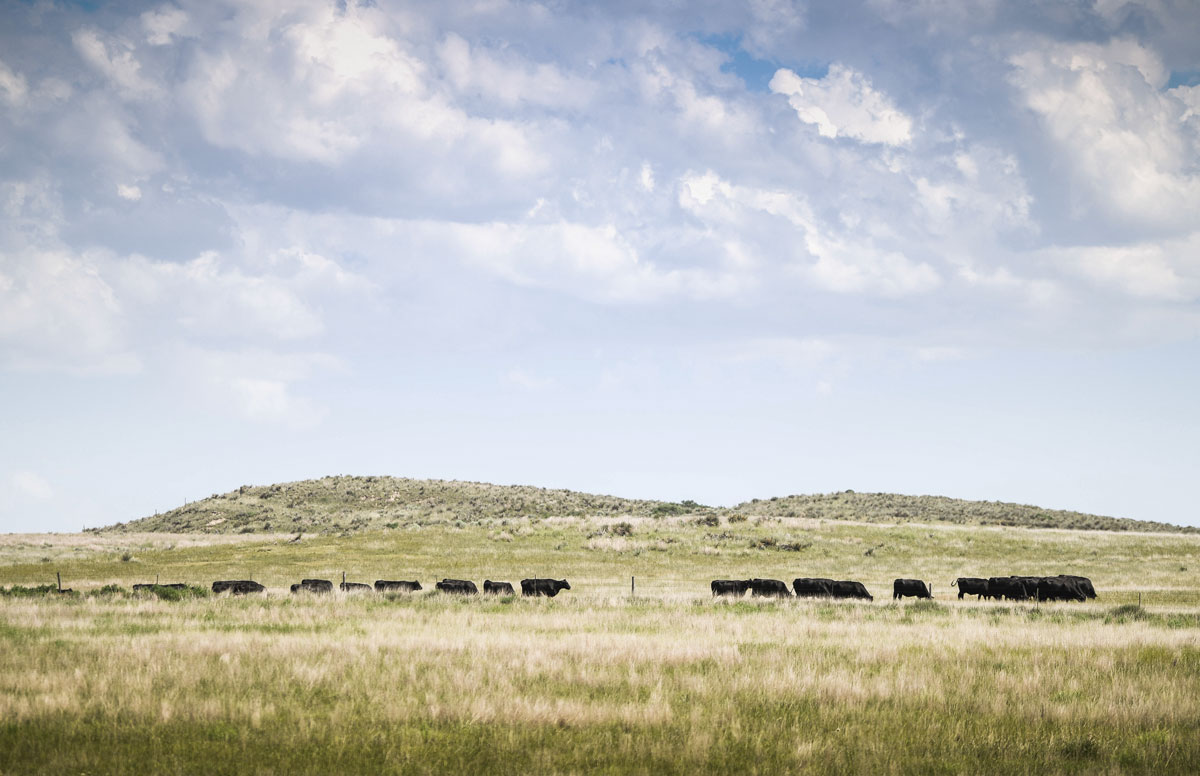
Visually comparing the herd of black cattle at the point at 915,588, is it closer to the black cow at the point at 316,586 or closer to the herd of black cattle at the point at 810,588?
the herd of black cattle at the point at 810,588

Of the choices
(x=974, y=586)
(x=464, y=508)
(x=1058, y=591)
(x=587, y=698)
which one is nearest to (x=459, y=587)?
(x=974, y=586)

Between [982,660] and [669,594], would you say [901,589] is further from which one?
[982,660]

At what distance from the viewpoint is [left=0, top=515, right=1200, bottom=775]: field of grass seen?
9211mm

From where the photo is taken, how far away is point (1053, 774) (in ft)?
28.4

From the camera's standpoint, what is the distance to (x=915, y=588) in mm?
33812

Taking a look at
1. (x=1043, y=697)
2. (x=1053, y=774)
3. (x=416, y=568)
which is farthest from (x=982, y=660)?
(x=416, y=568)

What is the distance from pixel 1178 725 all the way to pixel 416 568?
4494cm

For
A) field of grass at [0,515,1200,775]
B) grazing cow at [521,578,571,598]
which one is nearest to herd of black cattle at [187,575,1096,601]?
grazing cow at [521,578,571,598]

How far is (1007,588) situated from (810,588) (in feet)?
27.4

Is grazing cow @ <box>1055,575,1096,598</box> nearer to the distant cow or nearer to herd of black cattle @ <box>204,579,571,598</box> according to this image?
herd of black cattle @ <box>204,579,571,598</box>

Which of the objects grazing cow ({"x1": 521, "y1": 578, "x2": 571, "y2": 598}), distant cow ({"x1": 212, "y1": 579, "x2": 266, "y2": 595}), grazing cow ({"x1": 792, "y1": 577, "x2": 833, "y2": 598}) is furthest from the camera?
grazing cow ({"x1": 521, "y1": 578, "x2": 571, "y2": 598})

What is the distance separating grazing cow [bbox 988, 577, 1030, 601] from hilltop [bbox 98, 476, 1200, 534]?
5686 centimetres

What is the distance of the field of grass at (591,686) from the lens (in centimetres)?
921

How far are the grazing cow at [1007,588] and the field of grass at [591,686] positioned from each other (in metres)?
4.23
